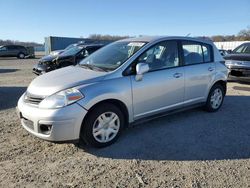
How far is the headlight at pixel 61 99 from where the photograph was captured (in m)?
4.00

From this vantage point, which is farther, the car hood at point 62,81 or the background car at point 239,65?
the background car at point 239,65

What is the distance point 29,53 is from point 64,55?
25.1 metres

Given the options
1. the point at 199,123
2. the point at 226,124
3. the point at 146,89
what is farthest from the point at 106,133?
the point at 226,124

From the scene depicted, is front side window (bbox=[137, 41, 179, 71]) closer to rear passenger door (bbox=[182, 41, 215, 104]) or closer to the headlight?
rear passenger door (bbox=[182, 41, 215, 104])

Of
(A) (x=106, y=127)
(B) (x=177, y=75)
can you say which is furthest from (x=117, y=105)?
(B) (x=177, y=75)

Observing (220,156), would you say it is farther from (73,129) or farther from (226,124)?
(73,129)

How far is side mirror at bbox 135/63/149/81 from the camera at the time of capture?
4.62m

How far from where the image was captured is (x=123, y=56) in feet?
16.3

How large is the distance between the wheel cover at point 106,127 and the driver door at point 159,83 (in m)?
0.44

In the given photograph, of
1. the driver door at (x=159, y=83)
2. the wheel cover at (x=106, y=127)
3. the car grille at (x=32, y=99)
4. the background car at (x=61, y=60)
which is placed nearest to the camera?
the car grille at (x=32, y=99)

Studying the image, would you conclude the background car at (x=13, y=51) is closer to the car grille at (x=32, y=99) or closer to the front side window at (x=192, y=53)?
the front side window at (x=192, y=53)

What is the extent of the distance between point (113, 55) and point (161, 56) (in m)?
0.89

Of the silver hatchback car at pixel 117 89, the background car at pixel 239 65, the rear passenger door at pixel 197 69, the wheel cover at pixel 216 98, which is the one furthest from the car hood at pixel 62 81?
the background car at pixel 239 65

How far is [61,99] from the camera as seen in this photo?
4.03m
